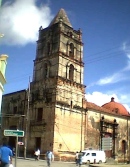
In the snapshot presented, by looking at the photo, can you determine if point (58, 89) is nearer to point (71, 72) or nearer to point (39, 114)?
point (39, 114)

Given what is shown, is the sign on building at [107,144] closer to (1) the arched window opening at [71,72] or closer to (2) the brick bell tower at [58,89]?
(2) the brick bell tower at [58,89]

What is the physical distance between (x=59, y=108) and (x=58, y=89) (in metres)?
2.27

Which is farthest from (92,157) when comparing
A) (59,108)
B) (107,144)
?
(107,144)

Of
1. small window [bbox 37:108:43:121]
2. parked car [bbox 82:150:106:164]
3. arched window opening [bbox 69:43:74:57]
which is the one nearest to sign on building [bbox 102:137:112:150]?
parked car [bbox 82:150:106:164]

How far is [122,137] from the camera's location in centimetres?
3950

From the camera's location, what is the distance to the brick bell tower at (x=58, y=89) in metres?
31.2

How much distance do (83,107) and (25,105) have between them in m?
7.48

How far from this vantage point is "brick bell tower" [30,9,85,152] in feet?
103

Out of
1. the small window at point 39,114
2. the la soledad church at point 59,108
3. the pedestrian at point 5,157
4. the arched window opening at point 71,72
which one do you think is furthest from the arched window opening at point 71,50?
the pedestrian at point 5,157

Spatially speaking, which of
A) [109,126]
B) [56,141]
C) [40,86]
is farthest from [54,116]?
[109,126]

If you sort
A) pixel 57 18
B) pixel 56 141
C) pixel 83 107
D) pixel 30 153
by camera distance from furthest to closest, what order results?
pixel 57 18, pixel 83 107, pixel 30 153, pixel 56 141

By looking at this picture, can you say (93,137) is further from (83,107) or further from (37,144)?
(37,144)

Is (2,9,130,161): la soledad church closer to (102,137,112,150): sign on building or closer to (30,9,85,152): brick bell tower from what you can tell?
(30,9,85,152): brick bell tower

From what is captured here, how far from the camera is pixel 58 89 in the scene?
3206 cm
